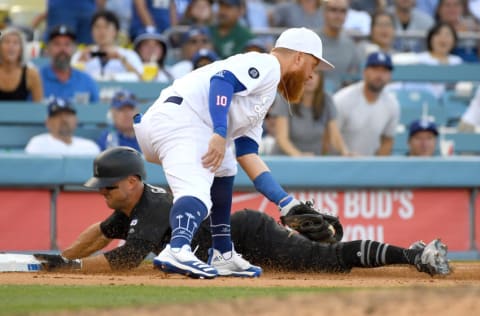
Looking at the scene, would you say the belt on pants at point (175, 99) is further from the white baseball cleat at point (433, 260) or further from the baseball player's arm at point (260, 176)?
the white baseball cleat at point (433, 260)

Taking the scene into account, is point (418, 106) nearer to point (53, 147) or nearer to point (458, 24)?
point (458, 24)

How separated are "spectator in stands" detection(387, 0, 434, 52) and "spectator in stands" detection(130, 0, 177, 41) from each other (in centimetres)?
296

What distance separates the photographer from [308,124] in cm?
1095

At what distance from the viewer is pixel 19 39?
10758 millimetres

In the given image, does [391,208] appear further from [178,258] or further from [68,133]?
[178,258]

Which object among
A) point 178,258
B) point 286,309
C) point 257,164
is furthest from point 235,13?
point 286,309

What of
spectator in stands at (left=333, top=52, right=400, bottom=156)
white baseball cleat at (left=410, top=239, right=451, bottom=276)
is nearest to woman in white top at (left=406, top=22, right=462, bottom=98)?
spectator in stands at (left=333, top=52, right=400, bottom=156)

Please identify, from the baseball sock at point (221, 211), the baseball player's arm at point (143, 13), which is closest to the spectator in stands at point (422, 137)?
the baseball player's arm at point (143, 13)

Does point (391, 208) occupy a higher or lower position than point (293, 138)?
lower

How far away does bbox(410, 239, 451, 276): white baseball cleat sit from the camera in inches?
267

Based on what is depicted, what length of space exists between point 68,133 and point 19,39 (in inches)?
43.8

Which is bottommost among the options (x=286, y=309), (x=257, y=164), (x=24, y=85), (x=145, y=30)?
(x=286, y=309)

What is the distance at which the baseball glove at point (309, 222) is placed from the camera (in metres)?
6.57

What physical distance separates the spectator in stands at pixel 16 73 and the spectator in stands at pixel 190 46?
178 cm
